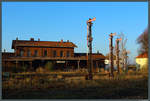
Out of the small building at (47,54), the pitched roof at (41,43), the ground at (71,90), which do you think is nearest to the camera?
the ground at (71,90)

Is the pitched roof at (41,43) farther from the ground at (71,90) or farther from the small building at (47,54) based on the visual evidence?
the ground at (71,90)

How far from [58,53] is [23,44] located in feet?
24.3

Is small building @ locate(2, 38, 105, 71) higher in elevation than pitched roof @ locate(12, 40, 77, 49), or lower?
lower

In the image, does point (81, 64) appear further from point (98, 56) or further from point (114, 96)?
point (114, 96)

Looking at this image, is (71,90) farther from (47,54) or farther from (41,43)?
(41,43)

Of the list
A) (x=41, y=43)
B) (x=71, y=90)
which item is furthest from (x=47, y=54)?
(x=71, y=90)

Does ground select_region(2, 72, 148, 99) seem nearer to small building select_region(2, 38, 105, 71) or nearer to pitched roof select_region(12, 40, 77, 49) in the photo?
small building select_region(2, 38, 105, 71)

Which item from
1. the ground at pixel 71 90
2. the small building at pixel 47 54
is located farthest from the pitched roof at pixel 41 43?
the ground at pixel 71 90

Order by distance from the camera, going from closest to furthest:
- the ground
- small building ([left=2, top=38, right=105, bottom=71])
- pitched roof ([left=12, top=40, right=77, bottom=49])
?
the ground
small building ([left=2, top=38, right=105, bottom=71])
pitched roof ([left=12, top=40, right=77, bottom=49])

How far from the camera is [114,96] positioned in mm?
9883

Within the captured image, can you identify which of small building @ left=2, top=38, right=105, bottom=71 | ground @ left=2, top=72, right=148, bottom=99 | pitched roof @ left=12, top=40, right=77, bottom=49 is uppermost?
pitched roof @ left=12, top=40, right=77, bottom=49

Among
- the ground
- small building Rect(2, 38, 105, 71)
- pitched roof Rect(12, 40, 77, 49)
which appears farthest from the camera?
pitched roof Rect(12, 40, 77, 49)

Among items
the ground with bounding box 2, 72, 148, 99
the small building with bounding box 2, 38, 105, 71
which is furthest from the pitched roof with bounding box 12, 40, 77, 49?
the ground with bounding box 2, 72, 148, 99

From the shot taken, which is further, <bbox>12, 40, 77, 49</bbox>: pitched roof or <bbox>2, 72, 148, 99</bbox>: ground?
<bbox>12, 40, 77, 49</bbox>: pitched roof
